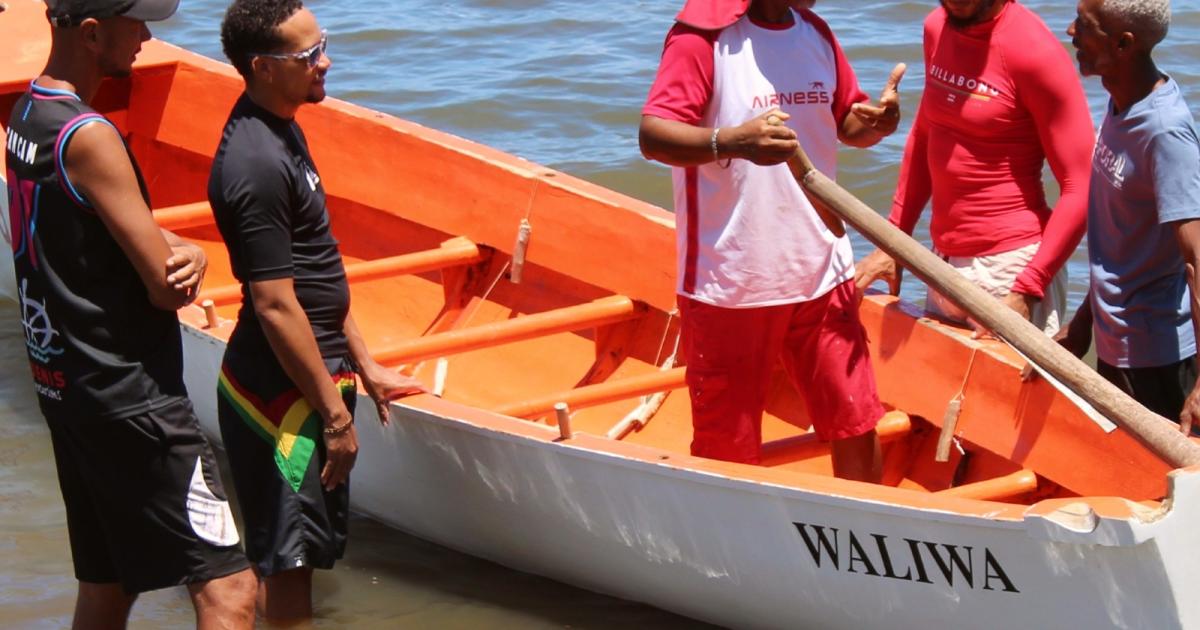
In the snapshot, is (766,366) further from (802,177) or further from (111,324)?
(111,324)

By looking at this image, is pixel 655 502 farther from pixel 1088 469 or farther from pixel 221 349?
pixel 221 349

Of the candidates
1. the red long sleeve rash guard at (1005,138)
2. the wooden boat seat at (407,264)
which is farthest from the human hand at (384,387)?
the red long sleeve rash guard at (1005,138)

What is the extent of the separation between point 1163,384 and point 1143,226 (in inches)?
16.5

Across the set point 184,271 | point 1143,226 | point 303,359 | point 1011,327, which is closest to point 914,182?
point 1143,226

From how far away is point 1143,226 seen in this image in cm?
389

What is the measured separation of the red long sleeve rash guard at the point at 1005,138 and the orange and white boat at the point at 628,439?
0.37m

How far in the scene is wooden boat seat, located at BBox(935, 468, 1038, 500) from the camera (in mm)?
4172

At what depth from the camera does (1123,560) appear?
11.2 feet

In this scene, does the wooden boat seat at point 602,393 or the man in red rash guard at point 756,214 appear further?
the wooden boat seat at point 602,393

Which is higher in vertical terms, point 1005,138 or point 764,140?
point 764,140

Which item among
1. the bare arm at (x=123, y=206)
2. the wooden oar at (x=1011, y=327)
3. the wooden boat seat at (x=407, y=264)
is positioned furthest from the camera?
the wooden boat seat at (x=407, y=264)

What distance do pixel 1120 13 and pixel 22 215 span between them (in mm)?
2410

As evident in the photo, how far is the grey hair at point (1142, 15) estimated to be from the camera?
12.2ft

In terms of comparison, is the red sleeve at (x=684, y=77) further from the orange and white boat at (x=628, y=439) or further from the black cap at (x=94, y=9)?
the black cap at (x=94, y=9)
